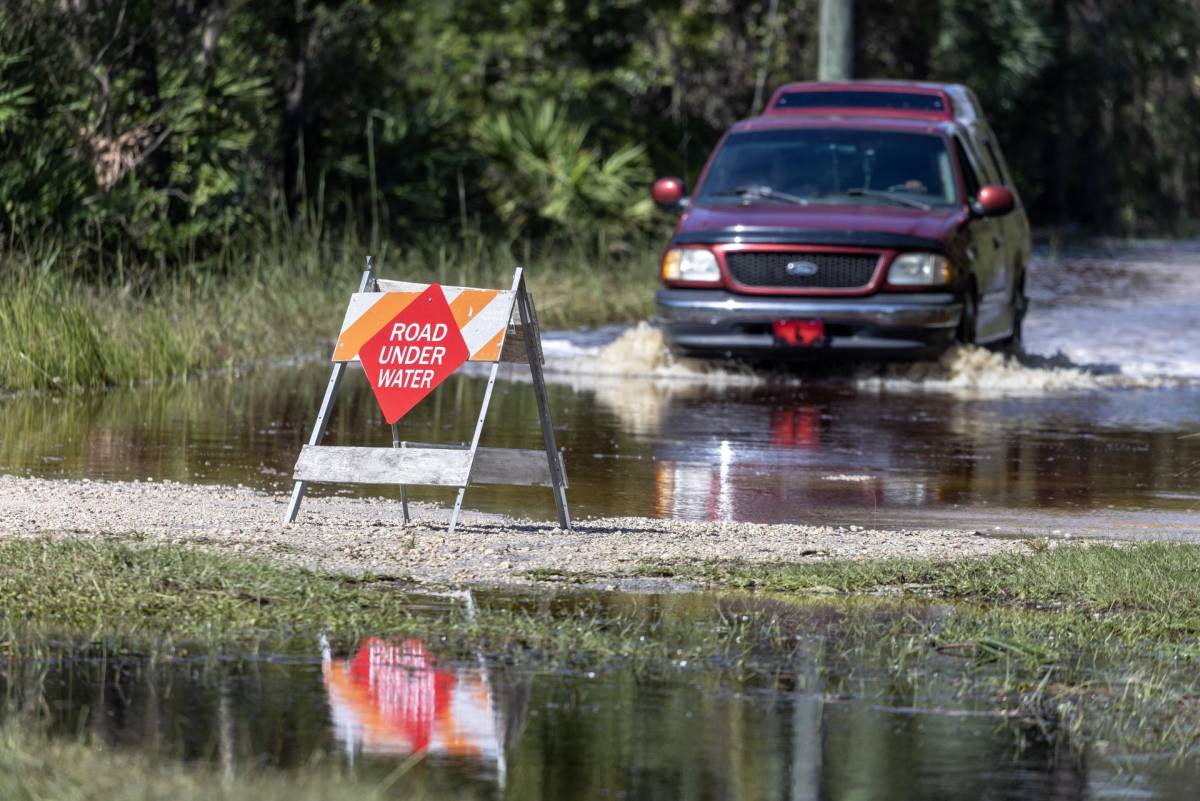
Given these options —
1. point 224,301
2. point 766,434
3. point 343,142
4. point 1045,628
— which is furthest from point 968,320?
point 343,142

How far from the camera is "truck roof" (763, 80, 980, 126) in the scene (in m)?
17.4

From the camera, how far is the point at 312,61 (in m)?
25.5

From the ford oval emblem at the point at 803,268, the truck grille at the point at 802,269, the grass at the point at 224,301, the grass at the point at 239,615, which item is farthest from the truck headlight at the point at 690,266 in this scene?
the grass at the point at 239,615

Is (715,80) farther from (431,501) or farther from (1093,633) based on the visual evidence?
(1093,633)

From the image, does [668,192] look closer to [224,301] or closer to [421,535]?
[224,301]

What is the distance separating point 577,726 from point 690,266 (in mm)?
10442

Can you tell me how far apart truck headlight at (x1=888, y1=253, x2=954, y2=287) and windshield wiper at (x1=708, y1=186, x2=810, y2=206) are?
99cm

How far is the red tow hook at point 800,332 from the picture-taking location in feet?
50.2

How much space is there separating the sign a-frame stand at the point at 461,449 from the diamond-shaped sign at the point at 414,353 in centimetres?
5

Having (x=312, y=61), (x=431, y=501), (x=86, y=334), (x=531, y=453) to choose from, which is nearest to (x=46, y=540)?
(x=531, y=453)

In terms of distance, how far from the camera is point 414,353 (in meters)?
8.55

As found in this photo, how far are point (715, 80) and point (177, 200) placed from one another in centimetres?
1128

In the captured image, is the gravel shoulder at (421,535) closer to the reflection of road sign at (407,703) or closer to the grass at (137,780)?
the reflection of road sign at (407,703)

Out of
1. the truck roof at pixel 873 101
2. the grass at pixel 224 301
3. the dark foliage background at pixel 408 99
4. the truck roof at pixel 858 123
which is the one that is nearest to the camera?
the grass at pixel 224 301
